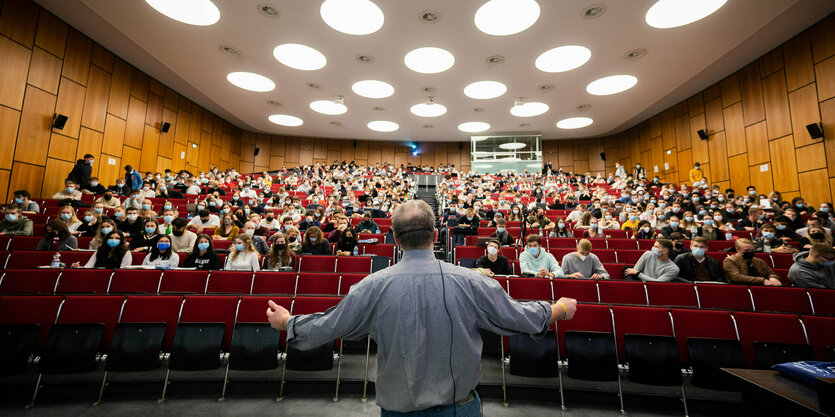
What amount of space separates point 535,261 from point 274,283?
3.26 metres

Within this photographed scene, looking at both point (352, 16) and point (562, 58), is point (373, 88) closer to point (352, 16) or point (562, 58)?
point (352, 16)

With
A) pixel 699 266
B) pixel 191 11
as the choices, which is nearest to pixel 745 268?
pixel 699 266

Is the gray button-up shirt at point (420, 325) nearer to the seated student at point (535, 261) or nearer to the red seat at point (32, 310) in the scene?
the seated student at point (535, 261)

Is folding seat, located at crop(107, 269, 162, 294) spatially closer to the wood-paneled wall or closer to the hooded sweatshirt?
the wood-paneled wall

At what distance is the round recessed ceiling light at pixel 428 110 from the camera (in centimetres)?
1269

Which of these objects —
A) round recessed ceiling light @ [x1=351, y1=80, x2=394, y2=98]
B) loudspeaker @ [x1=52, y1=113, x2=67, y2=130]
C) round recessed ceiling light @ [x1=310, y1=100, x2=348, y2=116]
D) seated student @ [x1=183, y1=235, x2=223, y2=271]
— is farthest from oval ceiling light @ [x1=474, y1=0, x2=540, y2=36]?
loudspeaker @ [x1=52, y1=113, x2=67, y2=130]

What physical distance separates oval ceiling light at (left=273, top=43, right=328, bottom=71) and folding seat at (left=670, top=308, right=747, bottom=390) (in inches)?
367

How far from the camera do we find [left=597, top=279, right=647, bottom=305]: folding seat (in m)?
3.47

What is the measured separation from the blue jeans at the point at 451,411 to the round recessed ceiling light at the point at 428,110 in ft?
39.9

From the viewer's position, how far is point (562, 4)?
659cm

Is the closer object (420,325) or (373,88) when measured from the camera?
(420,325)

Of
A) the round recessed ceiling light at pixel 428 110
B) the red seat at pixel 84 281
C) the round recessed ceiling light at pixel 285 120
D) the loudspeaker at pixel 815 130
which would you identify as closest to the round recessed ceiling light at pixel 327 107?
the round recessed ceiling light at pixel 285 120

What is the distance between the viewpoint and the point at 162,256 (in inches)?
161

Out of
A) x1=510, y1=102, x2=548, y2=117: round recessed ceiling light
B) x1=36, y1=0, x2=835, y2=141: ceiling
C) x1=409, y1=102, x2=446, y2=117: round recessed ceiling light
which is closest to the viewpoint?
x1=36, y1=0, x2=835, y2=141: ceiling
